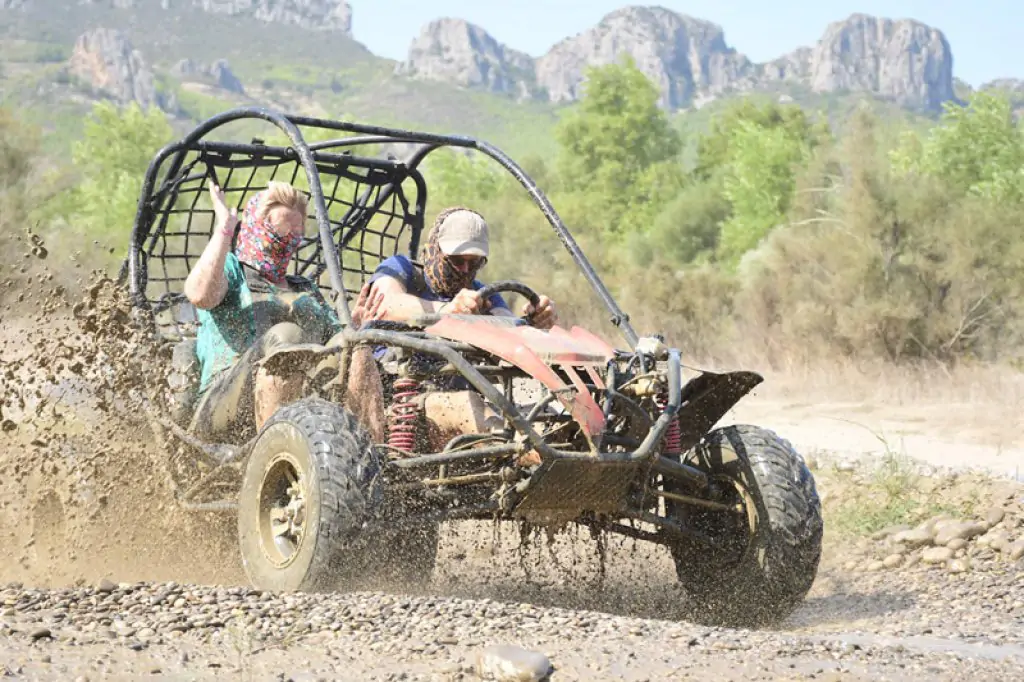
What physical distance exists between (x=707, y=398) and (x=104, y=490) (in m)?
3.13

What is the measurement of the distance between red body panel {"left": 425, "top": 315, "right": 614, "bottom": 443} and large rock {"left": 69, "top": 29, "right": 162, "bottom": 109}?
614 ft

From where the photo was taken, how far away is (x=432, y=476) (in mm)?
5477

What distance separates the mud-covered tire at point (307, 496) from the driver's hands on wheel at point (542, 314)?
3.72 feet

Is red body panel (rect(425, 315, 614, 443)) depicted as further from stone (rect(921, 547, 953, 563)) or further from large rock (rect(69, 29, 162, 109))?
large rock (rect(69, 29, 162, 109))

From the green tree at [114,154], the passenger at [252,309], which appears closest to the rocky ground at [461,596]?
the passenger at [252,309]

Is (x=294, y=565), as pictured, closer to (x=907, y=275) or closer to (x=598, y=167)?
(x=907, y=275)

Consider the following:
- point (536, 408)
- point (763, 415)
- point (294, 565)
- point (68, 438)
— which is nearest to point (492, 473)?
point (536, 408)

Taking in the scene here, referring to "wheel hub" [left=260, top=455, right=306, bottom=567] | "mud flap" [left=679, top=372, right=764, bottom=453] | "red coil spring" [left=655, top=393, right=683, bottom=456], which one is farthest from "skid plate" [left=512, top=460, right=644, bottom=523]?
"wheel hub" [left=260, top=455, right=306, bottom=567]

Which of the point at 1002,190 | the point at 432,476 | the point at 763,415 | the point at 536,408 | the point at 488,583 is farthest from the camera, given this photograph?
the point at 1002,190

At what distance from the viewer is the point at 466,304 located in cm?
571

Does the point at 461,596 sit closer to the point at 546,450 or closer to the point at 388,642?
the point at 546,450

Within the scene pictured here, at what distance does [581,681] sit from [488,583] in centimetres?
296

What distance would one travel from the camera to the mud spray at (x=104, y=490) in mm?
6547

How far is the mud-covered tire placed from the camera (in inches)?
196
